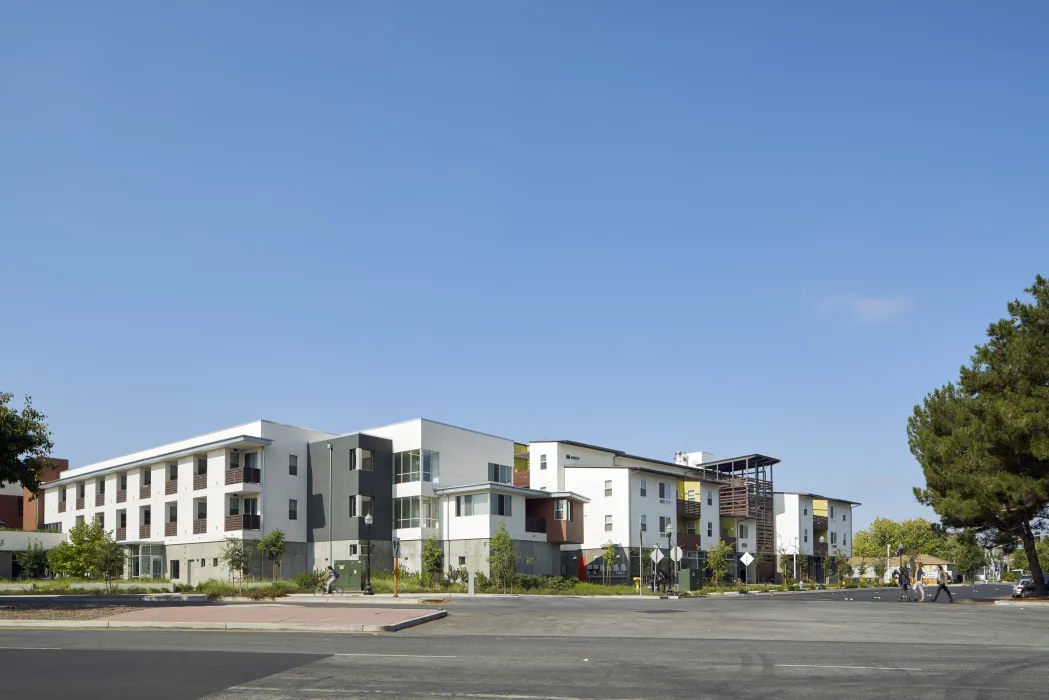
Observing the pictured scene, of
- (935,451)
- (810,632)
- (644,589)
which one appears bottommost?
(644,589)

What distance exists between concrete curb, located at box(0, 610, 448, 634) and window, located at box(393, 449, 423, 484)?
40535 mm

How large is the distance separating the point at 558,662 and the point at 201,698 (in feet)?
18.8

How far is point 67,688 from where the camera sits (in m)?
12.8

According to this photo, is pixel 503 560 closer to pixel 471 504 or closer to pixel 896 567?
pixel 471 504

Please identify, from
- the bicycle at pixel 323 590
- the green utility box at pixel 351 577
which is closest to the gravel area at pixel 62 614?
the bicycle at pixel 323 590

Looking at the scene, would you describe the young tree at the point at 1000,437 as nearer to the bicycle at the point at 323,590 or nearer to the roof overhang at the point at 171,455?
the bicycle at the point at 323,590

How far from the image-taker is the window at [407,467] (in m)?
65.3

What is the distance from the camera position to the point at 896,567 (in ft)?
393

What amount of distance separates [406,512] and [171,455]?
1778cm

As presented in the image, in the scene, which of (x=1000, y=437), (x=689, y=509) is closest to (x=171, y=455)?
(x=689, y=509)

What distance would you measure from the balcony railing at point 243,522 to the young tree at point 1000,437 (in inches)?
1629

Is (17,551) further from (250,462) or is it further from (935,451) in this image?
(935,451)

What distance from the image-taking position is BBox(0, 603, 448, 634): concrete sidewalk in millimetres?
22328

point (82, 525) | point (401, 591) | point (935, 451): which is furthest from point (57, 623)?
point (82, 525)
